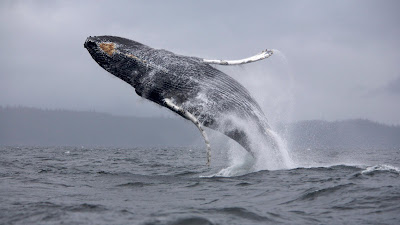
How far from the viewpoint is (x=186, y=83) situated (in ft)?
29.5

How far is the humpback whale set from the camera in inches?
353

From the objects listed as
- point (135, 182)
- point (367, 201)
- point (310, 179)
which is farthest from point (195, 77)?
point (367, 201)

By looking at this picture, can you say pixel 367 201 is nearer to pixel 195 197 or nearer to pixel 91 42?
pixel 195 197

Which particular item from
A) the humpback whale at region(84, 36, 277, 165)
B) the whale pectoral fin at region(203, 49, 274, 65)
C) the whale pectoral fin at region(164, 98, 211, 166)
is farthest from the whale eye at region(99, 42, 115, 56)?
the whale pectoral fin at region(203, 49, 274, 65)

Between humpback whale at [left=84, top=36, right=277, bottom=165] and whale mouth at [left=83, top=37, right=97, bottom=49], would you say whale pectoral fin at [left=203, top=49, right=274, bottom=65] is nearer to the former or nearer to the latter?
humpback whale at [left=84, top=36, right=277, bottom=165]

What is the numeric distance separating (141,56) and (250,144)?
3270 mm

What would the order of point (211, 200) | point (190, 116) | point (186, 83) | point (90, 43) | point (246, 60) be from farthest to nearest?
point (246, 60), point (90, 43), point (186, 83), point (190, 116), point (211, 200)

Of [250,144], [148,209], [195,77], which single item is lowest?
[148,209]

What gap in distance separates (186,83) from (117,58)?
1.67 meters

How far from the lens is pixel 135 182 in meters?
9.52

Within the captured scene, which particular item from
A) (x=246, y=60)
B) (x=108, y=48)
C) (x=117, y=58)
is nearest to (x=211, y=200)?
(x=246, y=60)

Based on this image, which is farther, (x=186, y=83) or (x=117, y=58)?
(x=117, y=58)

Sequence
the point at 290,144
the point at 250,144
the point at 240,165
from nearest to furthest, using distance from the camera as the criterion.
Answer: the point at 250,144 → the point at 290,144 → the point at 240,165

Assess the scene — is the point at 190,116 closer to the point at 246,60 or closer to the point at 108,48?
the point at 246,60
